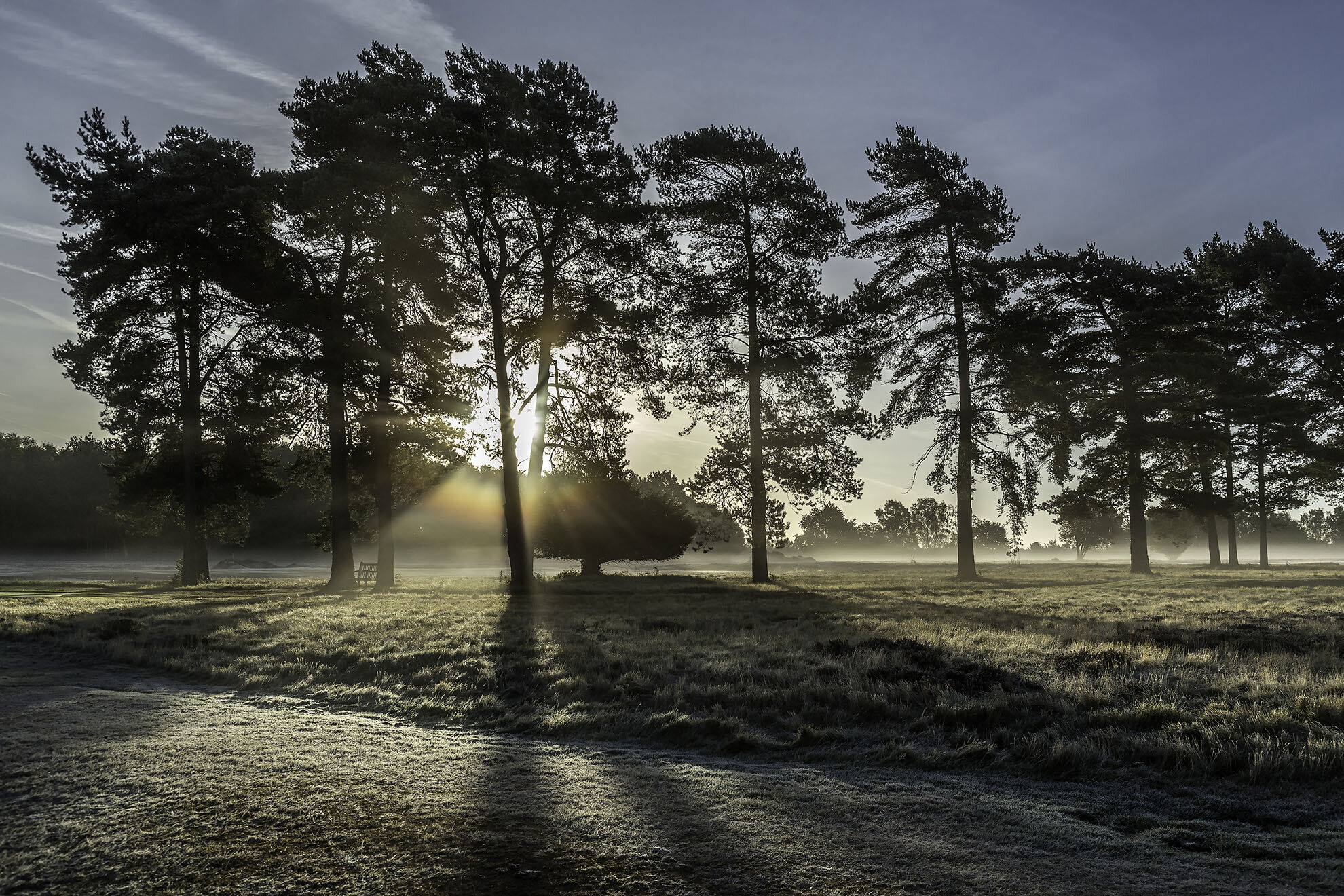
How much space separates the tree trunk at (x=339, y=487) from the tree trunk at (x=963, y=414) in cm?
2193

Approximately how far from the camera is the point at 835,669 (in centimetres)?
912

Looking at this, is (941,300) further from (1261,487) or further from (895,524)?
(895,524)

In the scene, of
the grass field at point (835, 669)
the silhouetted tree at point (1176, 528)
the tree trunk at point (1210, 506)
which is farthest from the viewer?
the silhouetted tree at point (1176, 528)

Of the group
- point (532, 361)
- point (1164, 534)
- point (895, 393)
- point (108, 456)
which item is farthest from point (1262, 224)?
point (108, 456)

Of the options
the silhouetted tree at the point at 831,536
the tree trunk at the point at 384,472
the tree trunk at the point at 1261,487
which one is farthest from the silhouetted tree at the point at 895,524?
the tree trunk at the point at 384,472

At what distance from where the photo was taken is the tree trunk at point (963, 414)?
29.4 m

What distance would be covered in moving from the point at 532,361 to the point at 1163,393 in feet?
93.3

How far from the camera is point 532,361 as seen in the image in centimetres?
2570

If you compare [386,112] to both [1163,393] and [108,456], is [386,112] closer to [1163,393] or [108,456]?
[1163,393]

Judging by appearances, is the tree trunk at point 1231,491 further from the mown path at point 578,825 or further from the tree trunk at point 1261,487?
the mown path at point 578,825

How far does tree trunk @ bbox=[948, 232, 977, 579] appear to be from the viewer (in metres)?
29.4

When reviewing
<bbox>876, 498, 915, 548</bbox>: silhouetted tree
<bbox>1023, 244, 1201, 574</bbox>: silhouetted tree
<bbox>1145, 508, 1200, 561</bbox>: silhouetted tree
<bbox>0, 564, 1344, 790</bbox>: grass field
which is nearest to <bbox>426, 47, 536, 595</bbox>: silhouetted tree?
<bbox>0, 564, 1344, 790</bbox>: grass field

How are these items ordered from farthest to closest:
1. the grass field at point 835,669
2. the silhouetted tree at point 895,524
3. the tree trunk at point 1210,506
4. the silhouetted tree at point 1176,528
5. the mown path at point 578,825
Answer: the silhouetted tree at point 895,524
the silhouetted tree at point 1176,528
the tree trunk at point 1210,506
the grass field at point 835,669
the mown path at point 578,825

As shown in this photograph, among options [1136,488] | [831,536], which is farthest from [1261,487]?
[831,536]
